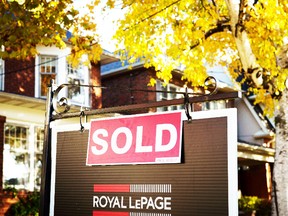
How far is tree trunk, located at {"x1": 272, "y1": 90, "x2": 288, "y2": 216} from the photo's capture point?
36.0 feet

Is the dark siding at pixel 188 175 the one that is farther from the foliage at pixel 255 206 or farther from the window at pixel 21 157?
the foliage at pixel 255 206

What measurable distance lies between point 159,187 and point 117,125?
0.50 m

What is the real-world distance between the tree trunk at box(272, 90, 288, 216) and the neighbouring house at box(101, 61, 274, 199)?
10.5 metres

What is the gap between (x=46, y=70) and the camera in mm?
18094

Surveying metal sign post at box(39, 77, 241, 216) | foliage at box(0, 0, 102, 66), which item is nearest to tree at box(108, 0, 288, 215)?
foliage at box(0, 0, 102, 66)

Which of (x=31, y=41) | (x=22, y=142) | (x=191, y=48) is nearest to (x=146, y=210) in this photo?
(x=31, y=41)

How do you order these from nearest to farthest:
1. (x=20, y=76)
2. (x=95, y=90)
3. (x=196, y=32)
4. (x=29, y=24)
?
(x=29, y=24)
(x=196, y=32)
(x=20, y=76)
(x=95, y=90)

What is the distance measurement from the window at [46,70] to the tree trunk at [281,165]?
871 cm

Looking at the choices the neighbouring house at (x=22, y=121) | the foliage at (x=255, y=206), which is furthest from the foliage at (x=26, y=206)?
the foliage at (x=255, y=206)

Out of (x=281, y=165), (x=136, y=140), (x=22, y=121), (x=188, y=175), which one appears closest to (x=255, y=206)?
(x=22, y=121)

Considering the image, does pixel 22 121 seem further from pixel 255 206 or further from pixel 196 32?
pixel 255 206

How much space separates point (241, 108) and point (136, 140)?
25.3 metres

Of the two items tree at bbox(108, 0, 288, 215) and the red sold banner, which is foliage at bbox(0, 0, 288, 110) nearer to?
tree at bbox(108, 0, 288, 215)

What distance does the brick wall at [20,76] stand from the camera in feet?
53.7
